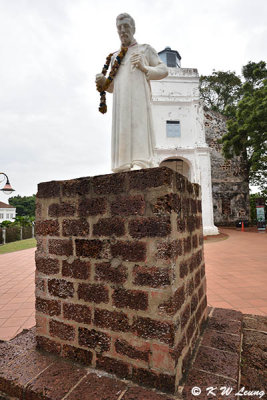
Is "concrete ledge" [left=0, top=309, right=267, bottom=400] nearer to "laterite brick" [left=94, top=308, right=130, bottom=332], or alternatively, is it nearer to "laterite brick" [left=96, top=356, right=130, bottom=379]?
"laterite brick" [left=96, top=356, right=130, bottom=379]

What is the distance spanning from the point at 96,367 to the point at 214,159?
15915 millimetres

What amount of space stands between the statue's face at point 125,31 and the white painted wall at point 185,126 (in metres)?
8.89

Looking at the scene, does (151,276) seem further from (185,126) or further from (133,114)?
(185,126)

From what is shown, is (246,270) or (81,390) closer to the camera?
(81,390)

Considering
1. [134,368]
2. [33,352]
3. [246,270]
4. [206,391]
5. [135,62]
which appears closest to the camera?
[206,391]

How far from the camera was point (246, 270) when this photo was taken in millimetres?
4781

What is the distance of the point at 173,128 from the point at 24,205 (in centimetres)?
3988

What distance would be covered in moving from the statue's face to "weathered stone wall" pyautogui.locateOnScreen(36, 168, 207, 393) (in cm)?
136

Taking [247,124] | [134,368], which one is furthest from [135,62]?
[247,124]

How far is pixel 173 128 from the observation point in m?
11.2

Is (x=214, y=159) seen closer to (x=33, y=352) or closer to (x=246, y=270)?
(x=246, y=270)

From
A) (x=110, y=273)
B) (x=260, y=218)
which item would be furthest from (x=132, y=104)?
(x=260, y=218)

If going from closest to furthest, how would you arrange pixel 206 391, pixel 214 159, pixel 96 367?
pixel 206 391 < pixel 96 367 < pixel 214 159


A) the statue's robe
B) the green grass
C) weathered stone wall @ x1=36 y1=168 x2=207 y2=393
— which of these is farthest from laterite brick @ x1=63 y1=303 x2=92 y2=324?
the green grass
